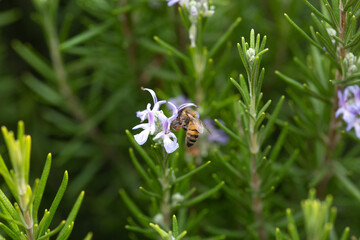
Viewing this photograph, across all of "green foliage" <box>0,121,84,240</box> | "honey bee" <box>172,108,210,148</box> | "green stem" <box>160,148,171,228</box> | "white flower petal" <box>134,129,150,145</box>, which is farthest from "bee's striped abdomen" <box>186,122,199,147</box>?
"green foliage" <box>0,121,84,240</box>

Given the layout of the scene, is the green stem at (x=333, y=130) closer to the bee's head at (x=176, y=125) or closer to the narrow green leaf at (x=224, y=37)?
the narrow green leaf at (x=224, y=37)

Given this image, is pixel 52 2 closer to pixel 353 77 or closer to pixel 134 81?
pixel 134 81

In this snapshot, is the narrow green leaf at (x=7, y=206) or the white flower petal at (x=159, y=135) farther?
the white flower petal at (x=159, y=135)

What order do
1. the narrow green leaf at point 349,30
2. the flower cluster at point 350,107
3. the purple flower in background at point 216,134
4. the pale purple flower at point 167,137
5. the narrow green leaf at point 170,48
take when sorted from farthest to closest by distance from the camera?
the purple flower in background at point 216,134, the narrow green leaf at point 170,48, the flower cluster at point 350,107, the narrow green leaf at point 349,30, the pale purple flower at point 167,137

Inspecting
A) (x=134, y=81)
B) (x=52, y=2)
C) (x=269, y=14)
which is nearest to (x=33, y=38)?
(x=52, y=2)

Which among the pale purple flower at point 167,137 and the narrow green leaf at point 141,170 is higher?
the pale purple flower at point 167,137

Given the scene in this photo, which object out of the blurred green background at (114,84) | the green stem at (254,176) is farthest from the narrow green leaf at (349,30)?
the blurred green background at (114,84)
